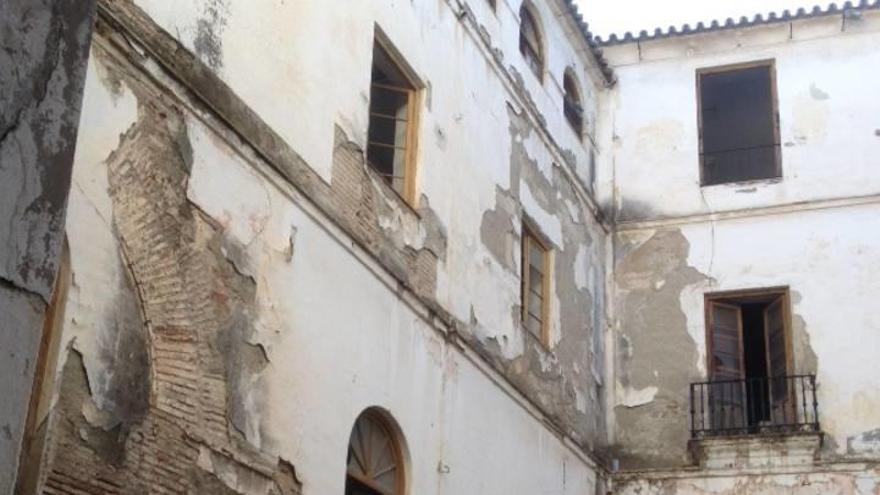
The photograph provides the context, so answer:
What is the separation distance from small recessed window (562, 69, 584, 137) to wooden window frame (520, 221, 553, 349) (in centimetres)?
237

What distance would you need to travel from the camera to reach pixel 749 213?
15.3 meters

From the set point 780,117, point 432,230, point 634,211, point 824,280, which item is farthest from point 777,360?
point 432,230


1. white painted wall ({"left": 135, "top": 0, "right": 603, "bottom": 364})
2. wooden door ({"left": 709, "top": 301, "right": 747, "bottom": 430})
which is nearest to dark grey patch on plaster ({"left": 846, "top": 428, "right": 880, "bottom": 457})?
wooden door ({"left": 709, "top": 301, "right": 747, "bottom": 430})

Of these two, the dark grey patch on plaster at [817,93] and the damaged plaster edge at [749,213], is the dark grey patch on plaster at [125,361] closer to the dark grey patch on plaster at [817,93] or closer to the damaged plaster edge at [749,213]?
the damaged plaster edge at [749,213]

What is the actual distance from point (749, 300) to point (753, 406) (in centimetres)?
134

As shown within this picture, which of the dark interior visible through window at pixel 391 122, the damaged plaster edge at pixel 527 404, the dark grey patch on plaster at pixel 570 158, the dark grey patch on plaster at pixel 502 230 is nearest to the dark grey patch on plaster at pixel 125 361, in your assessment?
the dark interior visible through window at pixel 391 122

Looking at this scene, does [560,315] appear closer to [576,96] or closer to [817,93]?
[576,96]

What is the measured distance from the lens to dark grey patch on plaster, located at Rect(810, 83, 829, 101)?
15.6m

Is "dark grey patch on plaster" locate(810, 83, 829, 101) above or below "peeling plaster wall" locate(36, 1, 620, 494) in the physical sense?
above

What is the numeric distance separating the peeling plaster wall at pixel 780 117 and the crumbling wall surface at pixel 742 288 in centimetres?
32

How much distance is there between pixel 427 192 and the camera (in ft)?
35.2

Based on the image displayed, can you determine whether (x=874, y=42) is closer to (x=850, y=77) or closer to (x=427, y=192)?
(x=850, y=77)

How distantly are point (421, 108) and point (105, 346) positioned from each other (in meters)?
4.94

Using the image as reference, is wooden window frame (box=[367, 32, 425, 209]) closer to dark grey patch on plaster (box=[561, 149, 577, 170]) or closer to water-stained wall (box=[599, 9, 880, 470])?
dark grey patch on plaster (box=[561, 149, 577, 170])
